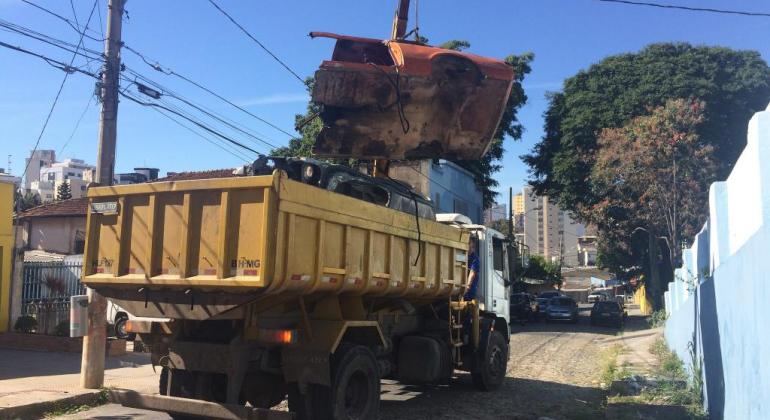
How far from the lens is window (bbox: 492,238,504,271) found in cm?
1071

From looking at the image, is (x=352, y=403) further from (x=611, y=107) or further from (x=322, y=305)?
(x=611, y=107)

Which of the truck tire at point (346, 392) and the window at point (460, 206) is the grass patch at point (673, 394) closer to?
the truck tire at point (346, 392)

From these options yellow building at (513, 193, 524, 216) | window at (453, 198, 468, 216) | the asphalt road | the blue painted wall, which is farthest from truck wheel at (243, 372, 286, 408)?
yellow building at (513, 193, 524, 216)

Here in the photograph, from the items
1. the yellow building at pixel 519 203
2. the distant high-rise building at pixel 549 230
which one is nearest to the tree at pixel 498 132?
the distant high-rise building at pixel 549 230

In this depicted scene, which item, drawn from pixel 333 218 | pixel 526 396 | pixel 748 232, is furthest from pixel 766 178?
pixel 526 396

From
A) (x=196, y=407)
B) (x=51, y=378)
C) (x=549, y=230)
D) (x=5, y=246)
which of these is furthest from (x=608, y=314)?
(x=549, y=230)

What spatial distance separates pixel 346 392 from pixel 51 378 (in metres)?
5.93

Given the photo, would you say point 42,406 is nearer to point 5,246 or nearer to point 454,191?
point 5,246

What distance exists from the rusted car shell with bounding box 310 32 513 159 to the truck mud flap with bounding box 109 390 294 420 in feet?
15.2

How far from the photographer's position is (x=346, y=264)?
623cm

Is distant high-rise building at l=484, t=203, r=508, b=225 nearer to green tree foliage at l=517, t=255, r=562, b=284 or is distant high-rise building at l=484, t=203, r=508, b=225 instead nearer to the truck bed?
green tree foliage at l=517, t=255, r=562, b=284

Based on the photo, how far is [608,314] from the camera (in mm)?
30078

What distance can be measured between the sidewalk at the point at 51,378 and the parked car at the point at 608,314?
23708 millimetres

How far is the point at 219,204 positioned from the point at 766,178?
447cm
